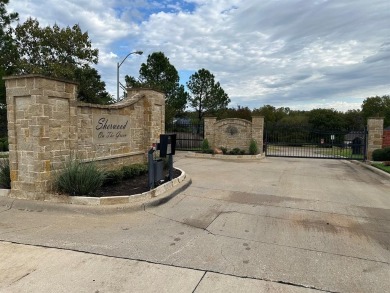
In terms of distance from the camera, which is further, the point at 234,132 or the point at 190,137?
the point at 190,137

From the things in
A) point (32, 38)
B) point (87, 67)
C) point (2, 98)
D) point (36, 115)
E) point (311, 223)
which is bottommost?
point (311, 223)

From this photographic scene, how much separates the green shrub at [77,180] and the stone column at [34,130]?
0.85ft

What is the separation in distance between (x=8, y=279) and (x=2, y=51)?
26.6 metres

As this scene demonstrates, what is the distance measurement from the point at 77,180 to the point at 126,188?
4.48 feet

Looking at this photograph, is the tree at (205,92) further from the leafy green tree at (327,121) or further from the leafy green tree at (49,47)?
the leafy green tree at (49,47)

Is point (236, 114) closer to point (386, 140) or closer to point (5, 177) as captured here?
point (386, 140)

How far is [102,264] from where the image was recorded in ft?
12.2

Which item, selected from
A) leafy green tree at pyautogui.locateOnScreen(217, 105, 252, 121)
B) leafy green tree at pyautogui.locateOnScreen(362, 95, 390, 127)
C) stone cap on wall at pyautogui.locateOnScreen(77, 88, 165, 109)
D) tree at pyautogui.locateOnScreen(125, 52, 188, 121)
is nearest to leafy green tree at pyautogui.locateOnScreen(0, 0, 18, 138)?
tree at pyautogui.locateOnScreen(125, 52, 188, 121)

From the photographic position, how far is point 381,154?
580 inches

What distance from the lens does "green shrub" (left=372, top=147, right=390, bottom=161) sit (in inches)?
573

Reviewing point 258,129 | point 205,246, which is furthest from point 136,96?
point 258,129

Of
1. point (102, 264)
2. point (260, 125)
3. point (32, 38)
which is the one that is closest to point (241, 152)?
point (260, 125)

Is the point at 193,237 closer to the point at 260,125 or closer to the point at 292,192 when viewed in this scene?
the point at 292,192

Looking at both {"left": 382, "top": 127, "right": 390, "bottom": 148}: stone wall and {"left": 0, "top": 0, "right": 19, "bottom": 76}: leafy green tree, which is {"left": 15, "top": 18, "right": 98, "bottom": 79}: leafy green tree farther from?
{"left": 382, "top": 127, "right": 390, "bottom": 148}: stone wall
